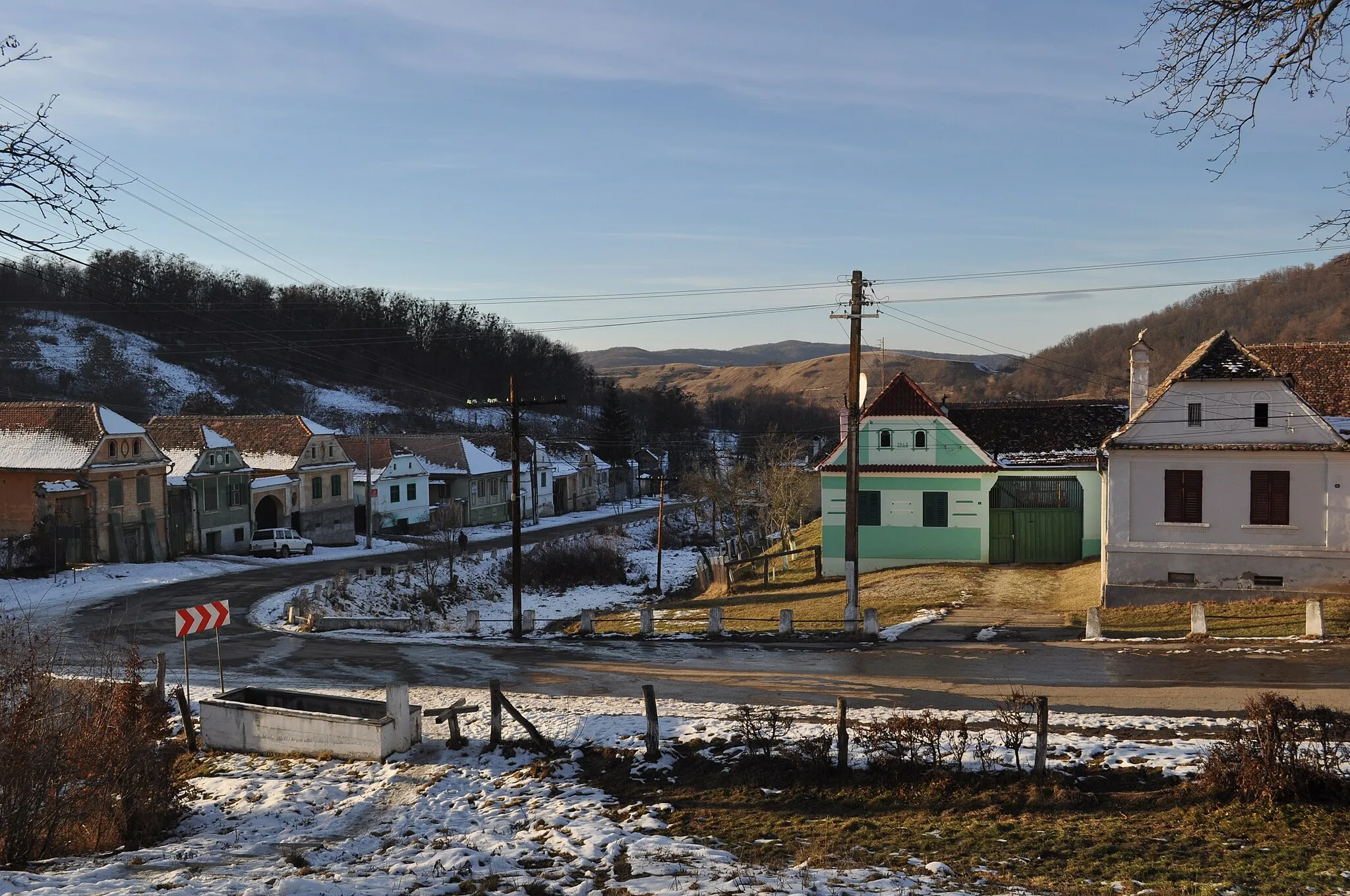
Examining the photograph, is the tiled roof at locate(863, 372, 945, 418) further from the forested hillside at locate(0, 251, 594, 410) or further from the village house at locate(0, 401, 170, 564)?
the forested hillside at locate(0, 251, 594, 410)

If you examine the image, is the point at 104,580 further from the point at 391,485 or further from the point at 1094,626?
the point at 1094,626

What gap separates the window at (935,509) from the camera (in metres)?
32.7

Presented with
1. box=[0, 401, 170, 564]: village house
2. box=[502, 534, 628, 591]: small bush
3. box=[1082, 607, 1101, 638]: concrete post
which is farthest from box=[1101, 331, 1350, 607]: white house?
box=[0, 401, 170, 564]: village house

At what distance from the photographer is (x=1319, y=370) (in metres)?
27.1

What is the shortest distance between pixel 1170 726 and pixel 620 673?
419 inches

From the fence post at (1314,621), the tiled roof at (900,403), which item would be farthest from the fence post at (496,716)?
the tiled roof at (900,403)

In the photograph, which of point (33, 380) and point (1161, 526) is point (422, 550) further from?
point (33, 380)

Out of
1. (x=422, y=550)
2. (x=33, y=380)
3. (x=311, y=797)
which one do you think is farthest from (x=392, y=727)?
(x=33, y=380)

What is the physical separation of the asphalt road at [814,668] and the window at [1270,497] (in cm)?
498

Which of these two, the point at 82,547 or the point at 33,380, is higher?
the point at 33,380

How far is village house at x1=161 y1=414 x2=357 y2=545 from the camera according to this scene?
2114 inches

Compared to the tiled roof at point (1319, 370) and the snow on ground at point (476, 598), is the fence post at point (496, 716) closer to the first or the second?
the snow on ground at point (476, 598)

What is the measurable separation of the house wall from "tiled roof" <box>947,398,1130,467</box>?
7.78 meters

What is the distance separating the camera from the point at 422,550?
173 ft
